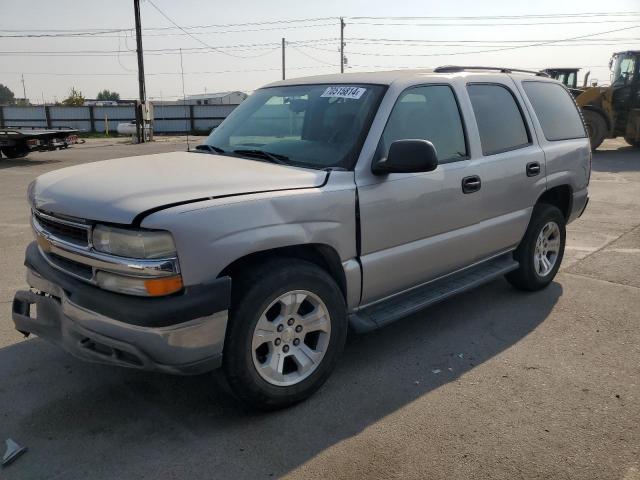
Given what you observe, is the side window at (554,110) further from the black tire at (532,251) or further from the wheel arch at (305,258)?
the wheel arch at (305,258)

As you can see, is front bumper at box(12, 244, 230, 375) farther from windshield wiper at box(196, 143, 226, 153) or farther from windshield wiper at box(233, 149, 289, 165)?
windshield wiper at box(196, 143, 226, 153)

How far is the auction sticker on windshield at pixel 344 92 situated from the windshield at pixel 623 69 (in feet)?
56.7

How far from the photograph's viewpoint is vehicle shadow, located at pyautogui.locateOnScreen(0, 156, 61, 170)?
16.1 metres

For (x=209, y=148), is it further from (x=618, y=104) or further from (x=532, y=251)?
(x=618, y=104)

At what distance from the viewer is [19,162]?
17.0 metres

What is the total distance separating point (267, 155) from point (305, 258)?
0.79 m

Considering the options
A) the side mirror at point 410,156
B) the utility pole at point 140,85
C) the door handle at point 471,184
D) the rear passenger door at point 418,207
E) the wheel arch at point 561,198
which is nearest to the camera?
the side mirror at point 410,156

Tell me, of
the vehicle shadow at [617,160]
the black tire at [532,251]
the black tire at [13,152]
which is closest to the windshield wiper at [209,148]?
the black tire at [532,251]

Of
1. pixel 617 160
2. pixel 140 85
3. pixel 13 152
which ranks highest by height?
pixel 140 85

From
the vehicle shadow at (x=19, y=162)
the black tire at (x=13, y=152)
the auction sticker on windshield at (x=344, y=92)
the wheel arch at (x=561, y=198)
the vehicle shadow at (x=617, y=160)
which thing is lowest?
the vehicle shadow at (x=617, y=160)

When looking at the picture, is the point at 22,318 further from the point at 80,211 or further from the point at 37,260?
the point at 80,211

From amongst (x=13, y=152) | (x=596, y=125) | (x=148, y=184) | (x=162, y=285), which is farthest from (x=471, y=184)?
(x=13, y=152)

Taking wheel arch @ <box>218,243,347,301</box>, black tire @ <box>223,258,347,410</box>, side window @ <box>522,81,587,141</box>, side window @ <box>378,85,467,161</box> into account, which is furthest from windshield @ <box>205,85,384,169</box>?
side window @ <box>522,81,587,141</box>

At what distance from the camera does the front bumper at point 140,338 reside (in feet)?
8.47
